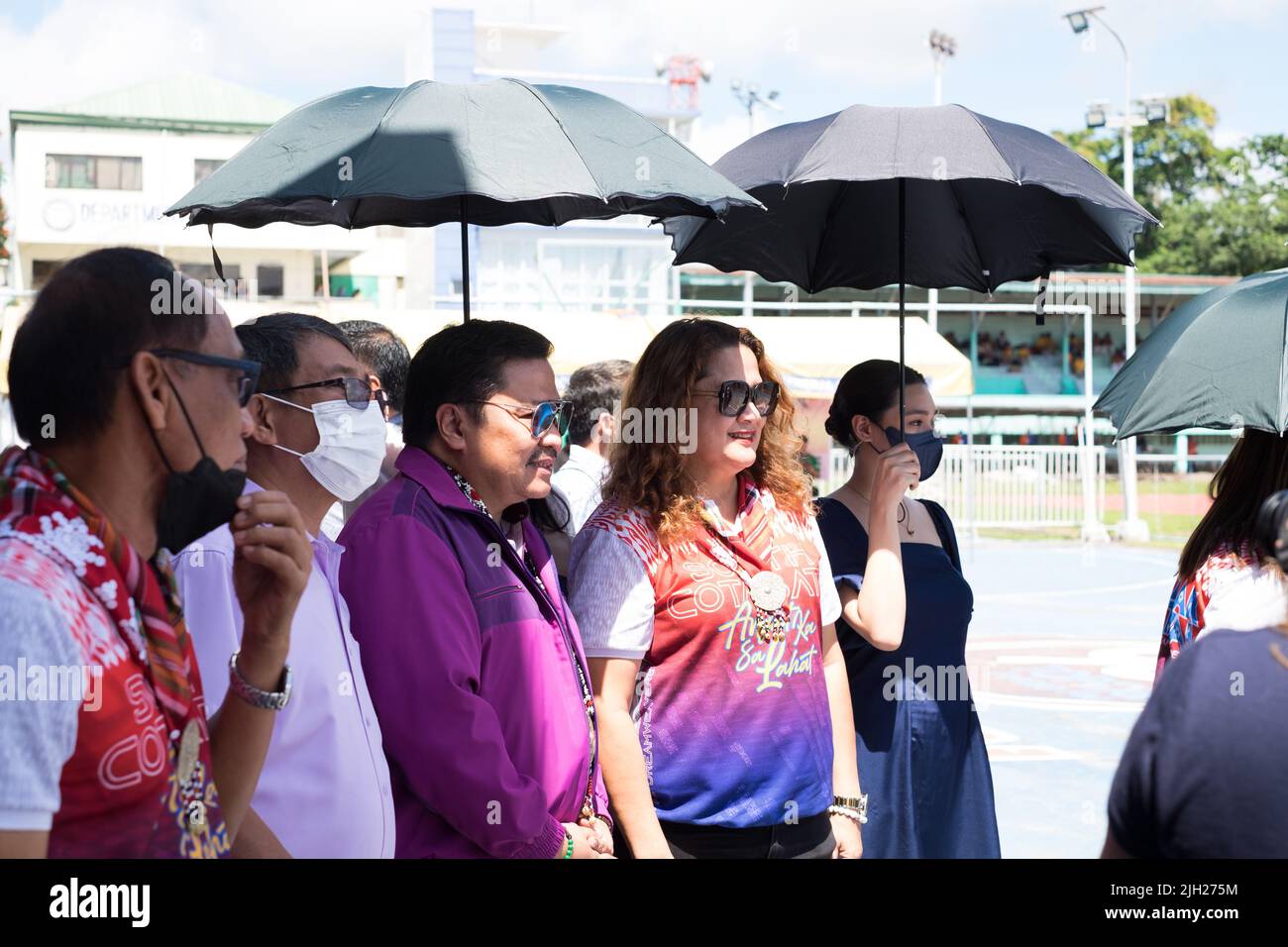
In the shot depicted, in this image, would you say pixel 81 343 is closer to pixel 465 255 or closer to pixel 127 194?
pixel 465 255

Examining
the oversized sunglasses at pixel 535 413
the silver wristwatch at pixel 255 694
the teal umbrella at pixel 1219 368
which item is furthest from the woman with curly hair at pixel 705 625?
the silver wristwatch at pixel 255 694

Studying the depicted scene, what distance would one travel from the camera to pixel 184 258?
153 ft

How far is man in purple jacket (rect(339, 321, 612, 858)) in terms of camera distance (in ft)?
8.67

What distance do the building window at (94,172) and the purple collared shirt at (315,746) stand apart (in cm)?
4830

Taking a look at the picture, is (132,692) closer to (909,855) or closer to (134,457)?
(134,457)

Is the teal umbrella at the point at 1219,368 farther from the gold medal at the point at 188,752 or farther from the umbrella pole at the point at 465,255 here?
the gold medal at the point at 188,752

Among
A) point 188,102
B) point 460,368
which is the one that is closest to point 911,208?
point 460,368

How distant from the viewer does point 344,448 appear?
2.86 metres

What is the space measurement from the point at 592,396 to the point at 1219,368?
8.51 ft

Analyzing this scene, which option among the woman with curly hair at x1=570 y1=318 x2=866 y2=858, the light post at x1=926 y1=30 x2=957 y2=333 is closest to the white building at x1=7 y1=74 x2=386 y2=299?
the light post at x1=926 y1=30 x2=957 y2=333

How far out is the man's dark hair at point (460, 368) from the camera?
9.98 feet

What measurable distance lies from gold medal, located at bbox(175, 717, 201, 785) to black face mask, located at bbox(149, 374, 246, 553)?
0.26m

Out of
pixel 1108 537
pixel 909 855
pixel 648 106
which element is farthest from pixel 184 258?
pixel 909 855

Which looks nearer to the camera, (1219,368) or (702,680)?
(702,680)
